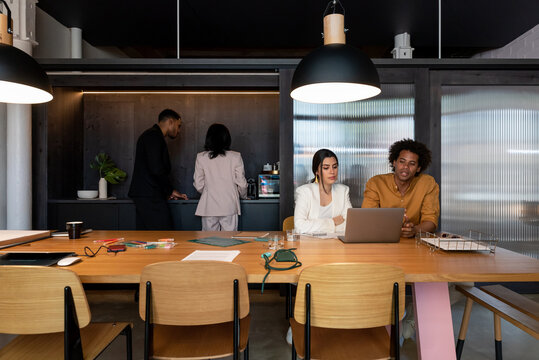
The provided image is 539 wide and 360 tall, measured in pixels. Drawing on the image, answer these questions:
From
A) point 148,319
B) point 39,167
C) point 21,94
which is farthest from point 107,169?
point 148,319

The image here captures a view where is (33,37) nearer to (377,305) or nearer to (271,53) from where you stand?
(271,53)

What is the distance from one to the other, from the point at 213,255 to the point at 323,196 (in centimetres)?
120

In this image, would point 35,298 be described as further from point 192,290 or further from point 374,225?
point 374,225

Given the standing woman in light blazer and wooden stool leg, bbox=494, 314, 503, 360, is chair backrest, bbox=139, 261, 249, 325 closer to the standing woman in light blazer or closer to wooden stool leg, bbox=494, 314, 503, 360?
wooden stool leg, bbox=494, 314, 503, 360

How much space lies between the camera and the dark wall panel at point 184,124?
15.2 feet

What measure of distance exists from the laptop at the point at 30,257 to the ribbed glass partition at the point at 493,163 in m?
3.27

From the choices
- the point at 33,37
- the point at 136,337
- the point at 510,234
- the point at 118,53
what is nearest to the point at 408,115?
the point at 510,234

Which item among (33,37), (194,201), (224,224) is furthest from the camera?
(194,201)

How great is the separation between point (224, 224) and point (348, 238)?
179 centimetres

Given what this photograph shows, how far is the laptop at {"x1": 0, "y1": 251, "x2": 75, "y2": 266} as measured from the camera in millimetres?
1643

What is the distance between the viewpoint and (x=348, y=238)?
2.05 m

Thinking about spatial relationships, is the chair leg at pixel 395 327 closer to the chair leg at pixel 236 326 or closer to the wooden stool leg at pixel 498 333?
the chair leg at pixel 236 326

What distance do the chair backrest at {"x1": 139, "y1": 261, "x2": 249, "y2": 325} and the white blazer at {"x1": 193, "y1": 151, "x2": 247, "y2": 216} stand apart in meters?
2.17

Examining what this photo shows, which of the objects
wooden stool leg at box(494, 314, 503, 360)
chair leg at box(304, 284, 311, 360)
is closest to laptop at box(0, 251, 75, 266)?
chair leg at box(304, 284, 311, 360)
